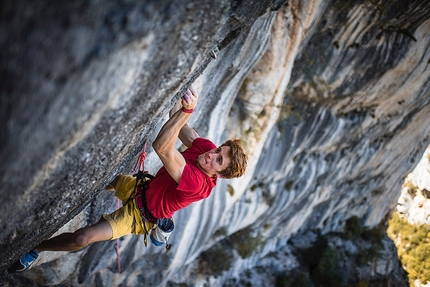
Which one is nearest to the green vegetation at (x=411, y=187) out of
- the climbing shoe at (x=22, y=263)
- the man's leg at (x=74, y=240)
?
the man's leg at (x=74, y=240)

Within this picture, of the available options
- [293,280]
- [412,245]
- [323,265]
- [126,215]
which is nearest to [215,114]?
[126,215]

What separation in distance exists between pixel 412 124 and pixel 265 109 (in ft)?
25.1

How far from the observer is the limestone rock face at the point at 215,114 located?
A: 4.75 feet

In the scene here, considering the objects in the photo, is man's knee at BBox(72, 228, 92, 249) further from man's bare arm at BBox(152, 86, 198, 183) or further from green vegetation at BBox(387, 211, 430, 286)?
green vegetation at BBox(387, 211, 430, 286)

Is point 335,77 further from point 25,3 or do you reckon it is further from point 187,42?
point 25,3

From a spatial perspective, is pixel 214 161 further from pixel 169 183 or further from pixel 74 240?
pixel 74 240

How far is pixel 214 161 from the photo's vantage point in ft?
10.0

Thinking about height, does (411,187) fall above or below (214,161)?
below

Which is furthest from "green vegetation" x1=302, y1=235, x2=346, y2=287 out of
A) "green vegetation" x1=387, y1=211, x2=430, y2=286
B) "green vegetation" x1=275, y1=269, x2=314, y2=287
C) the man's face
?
the man's face

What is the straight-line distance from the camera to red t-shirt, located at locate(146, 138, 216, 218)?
296 cm

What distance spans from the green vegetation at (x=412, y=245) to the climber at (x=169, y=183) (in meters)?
17.9

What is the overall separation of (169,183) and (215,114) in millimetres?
2844

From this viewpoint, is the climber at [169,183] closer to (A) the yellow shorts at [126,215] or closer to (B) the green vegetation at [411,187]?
(A) the yellow shorts at [126,215]

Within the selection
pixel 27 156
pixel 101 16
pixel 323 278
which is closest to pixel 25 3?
pixel 101 16
